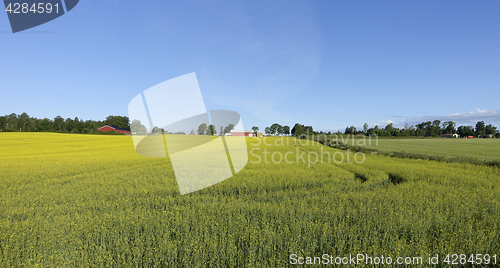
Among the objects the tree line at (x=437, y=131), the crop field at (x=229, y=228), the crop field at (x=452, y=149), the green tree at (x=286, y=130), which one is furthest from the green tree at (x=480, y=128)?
the crop field at (x=229, y=228)

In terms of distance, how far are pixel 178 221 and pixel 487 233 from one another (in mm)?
8083

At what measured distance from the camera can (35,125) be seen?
3199 inches

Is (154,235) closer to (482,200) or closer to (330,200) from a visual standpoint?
(330,200)

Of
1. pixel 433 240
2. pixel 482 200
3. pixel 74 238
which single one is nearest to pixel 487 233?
pixel 433 240

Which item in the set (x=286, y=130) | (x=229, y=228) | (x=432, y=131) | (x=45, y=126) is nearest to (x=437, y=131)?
(x=432, y=131)

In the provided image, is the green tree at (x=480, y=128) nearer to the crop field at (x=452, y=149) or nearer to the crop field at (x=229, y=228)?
the crop field at (x=452, y=149)

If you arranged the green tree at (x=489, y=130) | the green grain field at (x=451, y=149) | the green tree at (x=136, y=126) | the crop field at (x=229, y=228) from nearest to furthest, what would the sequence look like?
the crop field at (x=229, y=228) < the green tree at (x=136, y=126) < the green grain field at (x=451, y=149) < the green tree at (x=489, y=130)

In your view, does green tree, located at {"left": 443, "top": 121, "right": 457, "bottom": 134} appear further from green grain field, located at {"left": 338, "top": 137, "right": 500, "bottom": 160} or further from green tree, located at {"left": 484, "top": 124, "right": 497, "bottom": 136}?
green grain field, located at {"left": 338, "top": 137, "right": 500, "bottom": 160}

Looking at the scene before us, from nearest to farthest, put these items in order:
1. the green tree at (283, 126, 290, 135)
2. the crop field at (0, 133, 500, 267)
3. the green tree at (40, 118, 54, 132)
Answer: the crop field at (0, 133, 500, 267), the green tree at (40, 118, 54, 132), the green tree at (283, 126, 290, 135)

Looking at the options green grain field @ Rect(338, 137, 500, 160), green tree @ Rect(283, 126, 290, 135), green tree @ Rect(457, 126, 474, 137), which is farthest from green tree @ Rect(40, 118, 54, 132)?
green tree @ Rect(457, 126, 474, 137)

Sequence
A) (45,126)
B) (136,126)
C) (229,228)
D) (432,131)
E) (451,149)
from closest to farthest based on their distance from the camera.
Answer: (229,228), (136,126), (451,149), (45,126), (432,131)

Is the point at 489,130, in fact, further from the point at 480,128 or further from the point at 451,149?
the point at 451,149

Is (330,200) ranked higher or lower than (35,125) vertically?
lower

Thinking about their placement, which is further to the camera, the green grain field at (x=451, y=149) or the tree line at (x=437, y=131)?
the tree line at (x=437, y=131)
